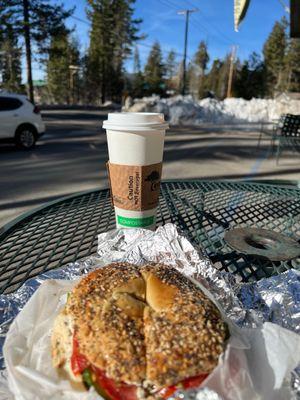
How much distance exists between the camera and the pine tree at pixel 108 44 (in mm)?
41844

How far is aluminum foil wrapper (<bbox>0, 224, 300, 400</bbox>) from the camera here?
1.12 m

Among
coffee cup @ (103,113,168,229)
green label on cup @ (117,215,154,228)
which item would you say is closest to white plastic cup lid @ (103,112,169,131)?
coffee cup @ (103,113,168,229)

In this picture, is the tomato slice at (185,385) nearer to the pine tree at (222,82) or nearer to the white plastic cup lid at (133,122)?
the white plastic cup lid at (133,122)

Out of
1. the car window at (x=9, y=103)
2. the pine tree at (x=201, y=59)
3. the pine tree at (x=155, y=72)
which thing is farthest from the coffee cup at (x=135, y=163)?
the pine tree at (x=201, y=59)

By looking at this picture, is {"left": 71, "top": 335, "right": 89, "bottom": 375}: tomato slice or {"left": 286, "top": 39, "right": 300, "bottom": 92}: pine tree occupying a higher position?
{"left": 286, "top": 39, "right": 300, "bottom": 92}: pine tree

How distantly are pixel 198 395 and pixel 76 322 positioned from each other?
1.19 ft

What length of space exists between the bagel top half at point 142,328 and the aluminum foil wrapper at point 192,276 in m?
0.20

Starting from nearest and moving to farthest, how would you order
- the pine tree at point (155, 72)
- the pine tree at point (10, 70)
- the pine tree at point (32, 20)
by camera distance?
the pine tree at point (32, 20), the pine tree at point (10, 70), the pine tree at point (155, 72)

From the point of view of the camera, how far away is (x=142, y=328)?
866 millimetres

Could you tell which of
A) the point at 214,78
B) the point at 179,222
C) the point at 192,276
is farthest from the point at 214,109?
the point at 214,78

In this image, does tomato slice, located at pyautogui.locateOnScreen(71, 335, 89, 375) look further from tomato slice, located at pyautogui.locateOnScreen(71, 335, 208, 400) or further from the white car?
the white car

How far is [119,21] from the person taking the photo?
42.8 meters

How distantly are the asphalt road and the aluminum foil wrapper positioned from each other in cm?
316

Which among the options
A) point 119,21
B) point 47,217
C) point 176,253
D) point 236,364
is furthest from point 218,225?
point 119,21
